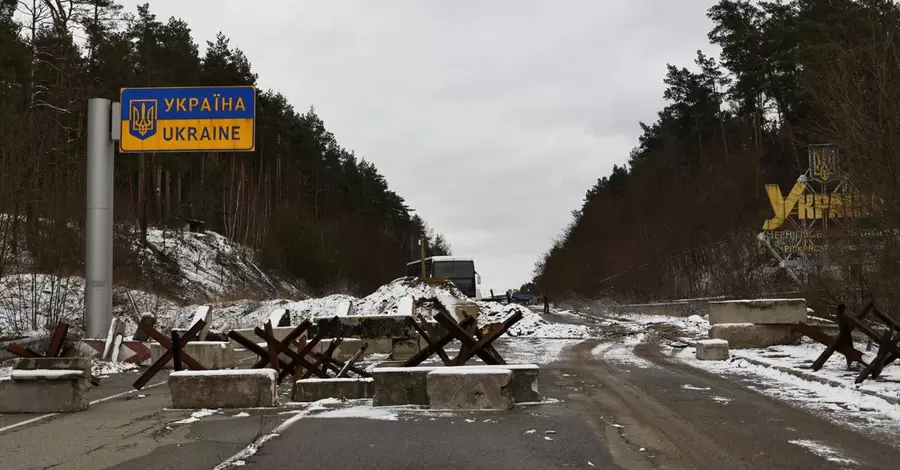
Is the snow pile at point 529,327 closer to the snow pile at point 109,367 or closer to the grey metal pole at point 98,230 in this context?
the grey metal pole at point 98,230

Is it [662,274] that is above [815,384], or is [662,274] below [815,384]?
above

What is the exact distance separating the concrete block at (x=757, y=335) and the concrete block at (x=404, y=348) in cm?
791

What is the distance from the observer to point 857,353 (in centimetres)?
1338

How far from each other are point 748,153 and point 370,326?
50.8 meters

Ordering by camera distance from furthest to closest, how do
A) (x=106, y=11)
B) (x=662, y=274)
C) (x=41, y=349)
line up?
(x=662, y=274)
(x=106, y=11)
(x=41, y=349)

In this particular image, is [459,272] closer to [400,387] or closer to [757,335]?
[757,335]

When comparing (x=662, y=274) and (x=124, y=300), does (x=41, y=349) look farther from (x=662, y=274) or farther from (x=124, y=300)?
(x=662, y=274)

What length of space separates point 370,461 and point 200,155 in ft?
242

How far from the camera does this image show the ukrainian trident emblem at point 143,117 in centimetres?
2109

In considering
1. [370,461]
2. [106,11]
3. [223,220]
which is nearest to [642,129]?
[223,220]

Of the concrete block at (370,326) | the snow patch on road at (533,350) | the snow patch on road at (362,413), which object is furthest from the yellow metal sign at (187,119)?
the snow patch on road at (362,413)

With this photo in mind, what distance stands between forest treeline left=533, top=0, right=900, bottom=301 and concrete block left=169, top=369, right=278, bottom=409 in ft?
38.3

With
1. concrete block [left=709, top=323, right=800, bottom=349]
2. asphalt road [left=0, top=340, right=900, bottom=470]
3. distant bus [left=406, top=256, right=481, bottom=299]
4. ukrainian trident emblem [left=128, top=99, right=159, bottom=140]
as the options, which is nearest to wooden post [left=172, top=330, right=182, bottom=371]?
asphalt road [left=0, top=340, right=900, bottom=470]

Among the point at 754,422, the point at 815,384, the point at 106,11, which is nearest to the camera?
the point at 754,422
